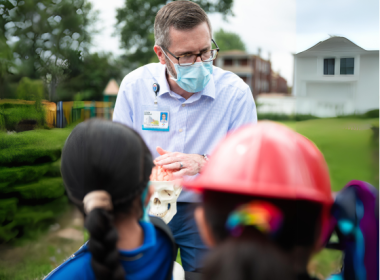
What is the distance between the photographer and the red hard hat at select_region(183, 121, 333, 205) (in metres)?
0.73

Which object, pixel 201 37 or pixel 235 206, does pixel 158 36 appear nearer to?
pixel 201 37

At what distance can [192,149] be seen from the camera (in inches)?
77.7

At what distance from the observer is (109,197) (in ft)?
3.22

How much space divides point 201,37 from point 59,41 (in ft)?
2.66

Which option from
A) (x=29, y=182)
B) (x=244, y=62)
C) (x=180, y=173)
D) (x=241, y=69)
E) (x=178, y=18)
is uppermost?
(x=244, y=62)

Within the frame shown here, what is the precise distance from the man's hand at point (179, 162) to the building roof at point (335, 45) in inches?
32.5

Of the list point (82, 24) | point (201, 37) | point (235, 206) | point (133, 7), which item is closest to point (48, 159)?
point (82, 24)

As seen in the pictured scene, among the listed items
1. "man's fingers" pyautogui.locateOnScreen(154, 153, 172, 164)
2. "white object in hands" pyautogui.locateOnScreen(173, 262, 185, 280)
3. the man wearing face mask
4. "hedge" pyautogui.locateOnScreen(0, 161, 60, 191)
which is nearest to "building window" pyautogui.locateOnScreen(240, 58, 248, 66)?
the man wearing face mask

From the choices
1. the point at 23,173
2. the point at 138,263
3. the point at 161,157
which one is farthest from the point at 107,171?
the point at 23,173

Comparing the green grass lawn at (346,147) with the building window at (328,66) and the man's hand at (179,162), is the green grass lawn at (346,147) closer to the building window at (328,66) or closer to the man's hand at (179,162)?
the building window at (328,66)

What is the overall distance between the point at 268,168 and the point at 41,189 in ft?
5.54

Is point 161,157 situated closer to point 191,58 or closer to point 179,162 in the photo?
point 179,162

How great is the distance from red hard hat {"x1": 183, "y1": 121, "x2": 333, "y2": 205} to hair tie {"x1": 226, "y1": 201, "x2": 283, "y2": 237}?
0.03m

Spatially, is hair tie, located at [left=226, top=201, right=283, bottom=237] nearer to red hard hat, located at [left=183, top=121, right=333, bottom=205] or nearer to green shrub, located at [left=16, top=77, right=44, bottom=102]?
red hard hat, located at [left=183, top=121, right=333, bottom=205]
